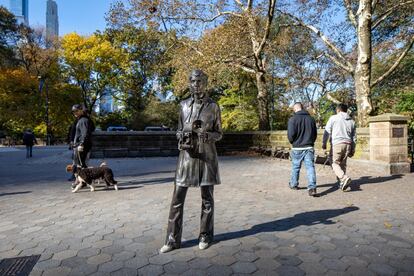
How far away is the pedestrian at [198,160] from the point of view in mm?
3863

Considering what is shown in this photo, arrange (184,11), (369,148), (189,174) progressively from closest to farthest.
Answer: (189,174)
(369,148)
(184,11)

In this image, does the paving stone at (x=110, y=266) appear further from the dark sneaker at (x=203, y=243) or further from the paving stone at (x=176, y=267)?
the dark sneaker at (x=203, y=243)

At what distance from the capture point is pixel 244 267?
3.43 meters

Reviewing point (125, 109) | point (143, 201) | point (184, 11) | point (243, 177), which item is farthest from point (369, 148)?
point (125, 109)

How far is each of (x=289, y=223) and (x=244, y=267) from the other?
1735 mm

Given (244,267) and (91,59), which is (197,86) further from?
(91,59)

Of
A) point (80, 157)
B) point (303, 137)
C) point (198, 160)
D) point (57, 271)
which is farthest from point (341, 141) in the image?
point (57, 271)

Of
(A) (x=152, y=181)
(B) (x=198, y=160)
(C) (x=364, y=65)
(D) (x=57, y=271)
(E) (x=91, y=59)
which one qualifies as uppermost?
(E) (x=91, y=59)

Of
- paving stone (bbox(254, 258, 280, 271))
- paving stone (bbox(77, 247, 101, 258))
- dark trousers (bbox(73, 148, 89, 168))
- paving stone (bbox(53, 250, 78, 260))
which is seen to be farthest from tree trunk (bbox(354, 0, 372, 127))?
paving stone (bbox(53, 250, 78, 260))

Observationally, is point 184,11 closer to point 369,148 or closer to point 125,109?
point 369,148

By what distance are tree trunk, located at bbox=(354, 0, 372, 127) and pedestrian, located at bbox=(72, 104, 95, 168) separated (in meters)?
10.1

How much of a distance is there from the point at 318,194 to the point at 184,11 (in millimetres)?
14970

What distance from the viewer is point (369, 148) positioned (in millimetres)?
10734

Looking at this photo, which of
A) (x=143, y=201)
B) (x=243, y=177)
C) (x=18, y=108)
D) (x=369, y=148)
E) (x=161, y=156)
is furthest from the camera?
(x=18, y=108)
